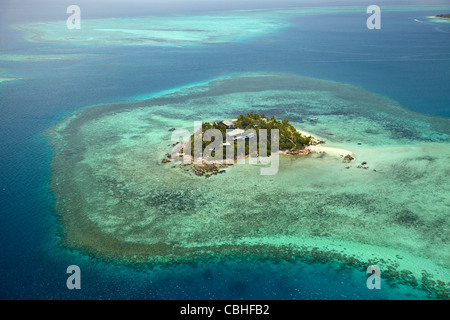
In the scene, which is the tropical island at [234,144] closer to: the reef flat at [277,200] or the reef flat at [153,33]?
the reef flat at [277,200]

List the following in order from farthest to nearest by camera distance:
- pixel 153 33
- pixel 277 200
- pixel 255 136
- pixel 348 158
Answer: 1. pixel 153 33
2. pixel 255 136
3. pixel 348 158
4. pixel 277 200

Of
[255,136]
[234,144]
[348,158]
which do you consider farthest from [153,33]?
[348,158]

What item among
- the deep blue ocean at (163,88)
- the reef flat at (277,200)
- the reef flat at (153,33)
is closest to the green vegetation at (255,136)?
the reef flat at (277,200)

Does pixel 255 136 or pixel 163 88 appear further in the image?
pixel 163 88

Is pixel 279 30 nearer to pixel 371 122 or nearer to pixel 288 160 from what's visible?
pixel 371 122

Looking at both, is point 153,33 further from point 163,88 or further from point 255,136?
point 255,136

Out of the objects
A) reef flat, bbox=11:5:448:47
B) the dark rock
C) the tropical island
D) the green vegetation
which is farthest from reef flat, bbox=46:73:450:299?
reef flat, bbox=11:5:448:47

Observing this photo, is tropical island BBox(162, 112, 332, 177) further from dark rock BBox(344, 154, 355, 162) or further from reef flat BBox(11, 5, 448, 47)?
reef flat BBox(11, 5, 448, 47)
